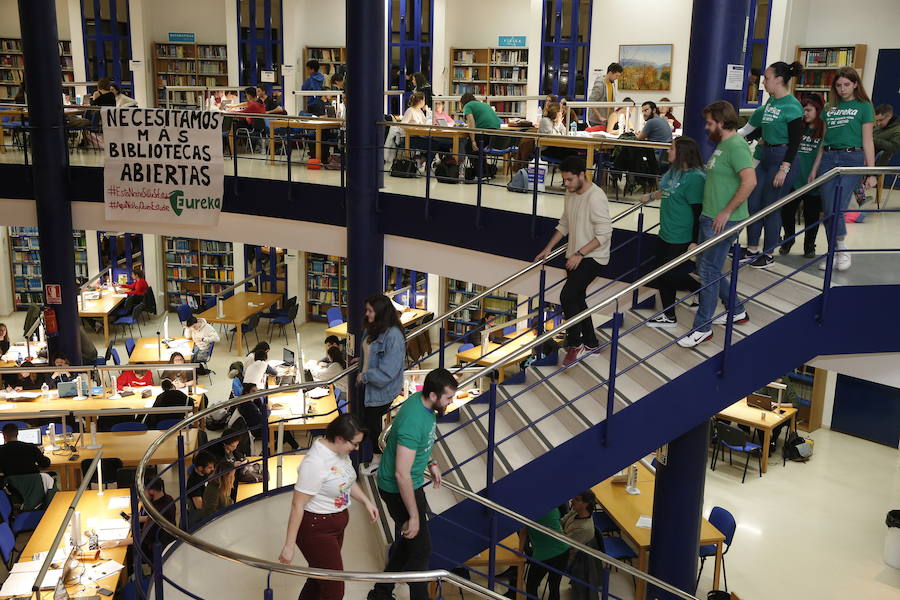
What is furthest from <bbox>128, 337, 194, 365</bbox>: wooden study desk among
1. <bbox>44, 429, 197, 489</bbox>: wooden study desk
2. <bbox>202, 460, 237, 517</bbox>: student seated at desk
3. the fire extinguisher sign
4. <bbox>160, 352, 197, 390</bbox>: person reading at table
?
<bbox>202, 460, 237, 517</bbox>: student seated at desk

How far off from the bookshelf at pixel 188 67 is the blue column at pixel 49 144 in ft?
23.1

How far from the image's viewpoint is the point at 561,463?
529 centimetres

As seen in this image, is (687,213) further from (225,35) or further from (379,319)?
(225,35)

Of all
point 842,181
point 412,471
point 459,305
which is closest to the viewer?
point 412,471

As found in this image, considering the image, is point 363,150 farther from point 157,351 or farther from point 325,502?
point 157,351

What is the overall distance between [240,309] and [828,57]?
32.7 ft

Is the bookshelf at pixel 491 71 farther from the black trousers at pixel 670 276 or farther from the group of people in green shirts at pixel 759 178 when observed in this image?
the black trousers at pixel 670 276

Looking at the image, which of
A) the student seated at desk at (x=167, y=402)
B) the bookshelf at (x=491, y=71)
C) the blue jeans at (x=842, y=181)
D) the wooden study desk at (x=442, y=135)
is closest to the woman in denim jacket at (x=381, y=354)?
the blue jeans at (x=842, y=181)

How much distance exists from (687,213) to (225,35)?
1429cm

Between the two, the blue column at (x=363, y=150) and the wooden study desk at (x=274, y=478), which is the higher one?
the blue column at (x=363, y=150)

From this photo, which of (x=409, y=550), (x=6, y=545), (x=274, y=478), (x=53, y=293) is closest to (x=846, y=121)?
(x=409, y=550)

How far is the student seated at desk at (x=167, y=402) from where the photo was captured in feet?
31.5

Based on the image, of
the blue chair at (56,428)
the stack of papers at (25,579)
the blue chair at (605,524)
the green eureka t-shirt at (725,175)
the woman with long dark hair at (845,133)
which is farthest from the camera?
the blue chair at (56,428)

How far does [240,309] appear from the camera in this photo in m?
15.1
